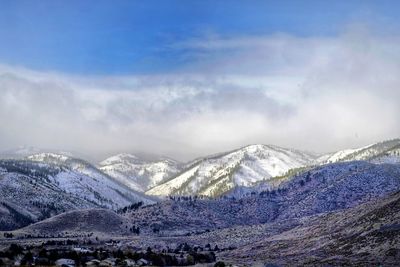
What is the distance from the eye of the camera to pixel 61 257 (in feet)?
363

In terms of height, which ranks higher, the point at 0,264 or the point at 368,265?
the point at 0,264

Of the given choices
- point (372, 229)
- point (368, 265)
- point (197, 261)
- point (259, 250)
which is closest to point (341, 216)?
point (259, 250)

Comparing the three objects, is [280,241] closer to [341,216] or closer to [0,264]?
[341,216]

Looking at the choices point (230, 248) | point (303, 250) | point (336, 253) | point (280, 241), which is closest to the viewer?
point (336, 253)

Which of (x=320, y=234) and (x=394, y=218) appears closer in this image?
(x=394, y=218)

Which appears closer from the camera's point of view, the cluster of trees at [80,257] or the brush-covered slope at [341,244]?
the cluster of trees at [80,257]

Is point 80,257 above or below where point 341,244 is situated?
above

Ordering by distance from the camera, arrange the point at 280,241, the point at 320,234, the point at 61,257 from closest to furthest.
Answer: the point at 61,257 → the point at 320,234 → the point at 280,241

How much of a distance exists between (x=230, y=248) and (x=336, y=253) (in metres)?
68.3

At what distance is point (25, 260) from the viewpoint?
331ft

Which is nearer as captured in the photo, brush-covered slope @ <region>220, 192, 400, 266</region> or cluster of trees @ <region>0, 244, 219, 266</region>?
cluster of trees @ <region>0, 244, 219, 266</region>

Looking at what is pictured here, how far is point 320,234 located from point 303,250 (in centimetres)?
2017

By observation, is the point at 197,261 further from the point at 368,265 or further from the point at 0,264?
the point at 0,264

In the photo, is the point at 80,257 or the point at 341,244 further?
the point at 341,244
